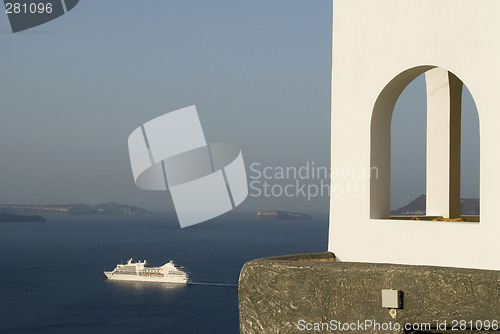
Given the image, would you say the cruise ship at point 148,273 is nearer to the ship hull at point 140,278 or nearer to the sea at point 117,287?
the ship hull at point 140,278

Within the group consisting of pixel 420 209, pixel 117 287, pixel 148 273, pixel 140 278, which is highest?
pixel 420 209

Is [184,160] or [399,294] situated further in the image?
[184,160]

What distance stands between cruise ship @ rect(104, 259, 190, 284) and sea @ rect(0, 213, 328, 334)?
1135mm

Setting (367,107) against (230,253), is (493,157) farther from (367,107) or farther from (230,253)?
(230,253)

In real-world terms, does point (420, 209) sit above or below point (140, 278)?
above

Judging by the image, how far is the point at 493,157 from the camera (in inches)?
227

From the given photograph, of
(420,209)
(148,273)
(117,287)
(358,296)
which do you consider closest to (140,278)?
(148,273)

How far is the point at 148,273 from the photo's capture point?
10575cm

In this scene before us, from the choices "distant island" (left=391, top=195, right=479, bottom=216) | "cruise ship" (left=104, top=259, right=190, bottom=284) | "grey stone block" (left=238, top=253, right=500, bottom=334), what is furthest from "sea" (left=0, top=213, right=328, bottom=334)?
"grey stone block" (left=238, top=253, right=500, bottom=334)

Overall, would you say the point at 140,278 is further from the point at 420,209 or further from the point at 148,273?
the point at 420,209

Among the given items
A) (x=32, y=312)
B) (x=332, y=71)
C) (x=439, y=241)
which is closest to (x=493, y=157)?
(x=439, y=241)

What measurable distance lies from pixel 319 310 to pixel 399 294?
27.3 inches

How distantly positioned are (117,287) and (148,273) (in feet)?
24.7

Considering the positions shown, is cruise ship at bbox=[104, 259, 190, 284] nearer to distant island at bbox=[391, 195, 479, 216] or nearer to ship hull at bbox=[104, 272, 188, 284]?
ship hull at bbox=[104, 272, 188, 284]
